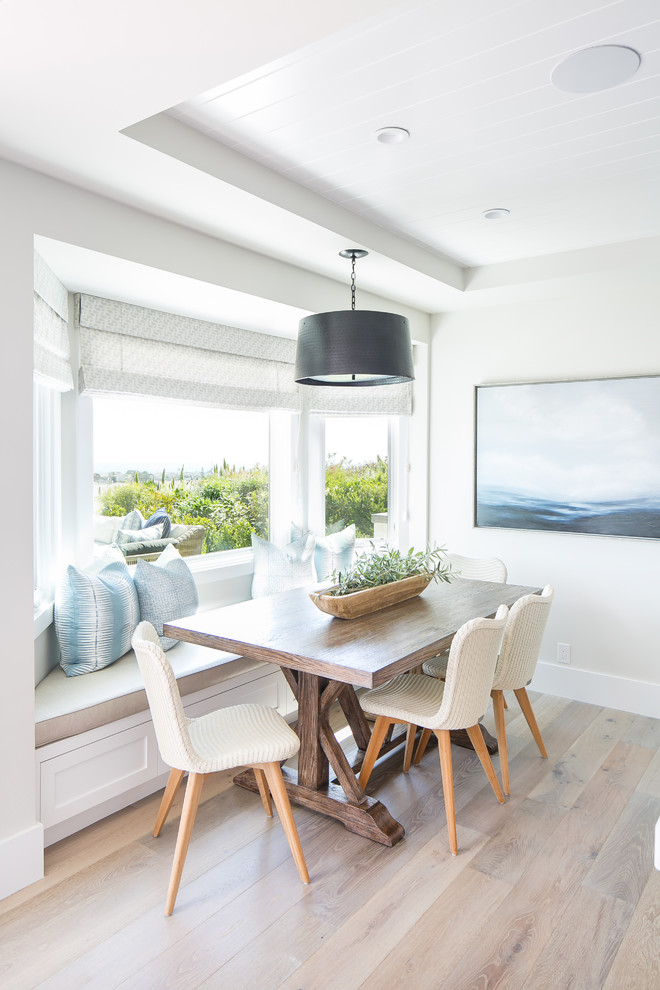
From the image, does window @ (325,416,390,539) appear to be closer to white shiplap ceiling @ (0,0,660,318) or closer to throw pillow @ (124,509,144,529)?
white shiplap ceiling @ (0,0,660,318)

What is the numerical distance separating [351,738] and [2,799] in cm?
170

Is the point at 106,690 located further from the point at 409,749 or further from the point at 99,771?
the point at 409,749

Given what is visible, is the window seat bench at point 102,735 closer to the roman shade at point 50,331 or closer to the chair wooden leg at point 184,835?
the chair wooden leg at point 184,835

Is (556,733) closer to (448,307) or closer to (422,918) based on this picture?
(422,918)

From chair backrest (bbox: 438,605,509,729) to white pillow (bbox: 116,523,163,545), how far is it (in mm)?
1750

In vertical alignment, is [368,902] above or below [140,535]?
below

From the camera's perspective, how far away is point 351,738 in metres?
3.33

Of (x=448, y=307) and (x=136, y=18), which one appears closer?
(x=136, y=18)

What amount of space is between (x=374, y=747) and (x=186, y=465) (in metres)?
1.83

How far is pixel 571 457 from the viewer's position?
388 centimetres

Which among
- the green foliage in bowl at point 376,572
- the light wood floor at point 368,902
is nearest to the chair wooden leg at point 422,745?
the light wood floor at point 368,902

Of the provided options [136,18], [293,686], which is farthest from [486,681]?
[136,18]

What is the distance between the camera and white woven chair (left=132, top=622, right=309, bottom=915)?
2.04 meters

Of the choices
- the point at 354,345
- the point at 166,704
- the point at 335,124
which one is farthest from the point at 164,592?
the point at 335,124
